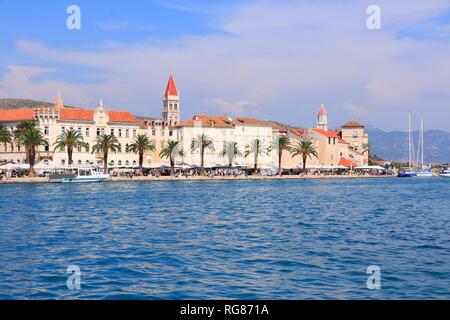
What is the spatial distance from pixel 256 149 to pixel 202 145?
49.2 feet

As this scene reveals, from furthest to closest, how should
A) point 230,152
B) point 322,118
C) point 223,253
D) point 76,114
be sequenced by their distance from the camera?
point 322,118 → point 230,152 → point 76,114 → point 223,253

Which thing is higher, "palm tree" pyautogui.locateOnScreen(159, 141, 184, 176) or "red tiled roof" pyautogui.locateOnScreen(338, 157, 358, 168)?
"palm tree" pyautogui.locateOnScreen(159, 141, 184, 176)

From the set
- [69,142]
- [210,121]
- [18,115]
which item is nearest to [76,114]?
[18,115]

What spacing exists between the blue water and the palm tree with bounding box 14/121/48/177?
137 ft

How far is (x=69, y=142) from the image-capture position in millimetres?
82688

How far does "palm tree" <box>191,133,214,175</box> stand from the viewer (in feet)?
319

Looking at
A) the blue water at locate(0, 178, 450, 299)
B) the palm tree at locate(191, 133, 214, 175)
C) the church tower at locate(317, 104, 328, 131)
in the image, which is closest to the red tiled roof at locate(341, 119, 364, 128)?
the church tower at locate(317, 104, 328, 131)

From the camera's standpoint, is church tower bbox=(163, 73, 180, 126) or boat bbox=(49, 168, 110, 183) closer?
boat bbox=(49, 168, 110, 183)

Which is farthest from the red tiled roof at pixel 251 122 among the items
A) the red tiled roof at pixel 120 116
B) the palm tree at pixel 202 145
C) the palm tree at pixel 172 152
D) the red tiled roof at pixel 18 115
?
the red tiled roof at pixel 18 115

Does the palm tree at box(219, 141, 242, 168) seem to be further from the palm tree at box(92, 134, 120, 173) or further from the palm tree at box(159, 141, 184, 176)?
the palm tree at box(92, 134, 120, 173)

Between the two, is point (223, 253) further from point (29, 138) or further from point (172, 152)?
point (172, 152)

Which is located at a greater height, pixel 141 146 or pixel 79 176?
pixel 141 146

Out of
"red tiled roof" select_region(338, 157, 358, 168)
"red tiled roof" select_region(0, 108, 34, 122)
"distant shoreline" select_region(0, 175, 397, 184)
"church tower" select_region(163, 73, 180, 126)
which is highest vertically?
"church tower" select_region(163, 73, 180, 126)

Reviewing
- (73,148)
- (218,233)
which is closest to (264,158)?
(73,148)
